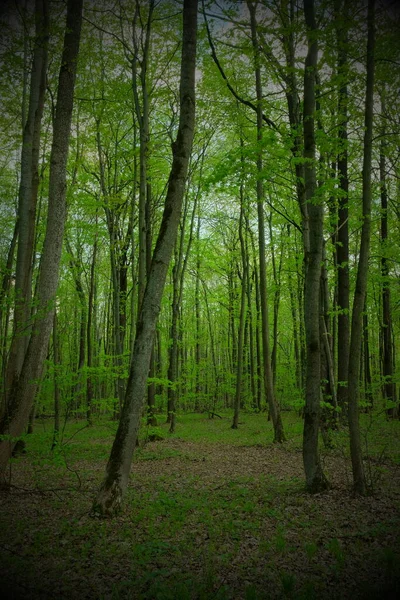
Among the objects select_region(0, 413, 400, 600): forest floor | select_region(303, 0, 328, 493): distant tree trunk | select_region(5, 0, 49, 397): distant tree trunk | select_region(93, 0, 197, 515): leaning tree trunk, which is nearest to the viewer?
select_region(0, 413, 400, 600): forest floor

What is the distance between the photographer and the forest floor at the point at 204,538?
3439mm

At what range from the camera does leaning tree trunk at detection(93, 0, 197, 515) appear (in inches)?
198

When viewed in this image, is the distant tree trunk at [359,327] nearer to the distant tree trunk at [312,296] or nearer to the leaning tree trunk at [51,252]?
the distant tree trunk at [312,296]

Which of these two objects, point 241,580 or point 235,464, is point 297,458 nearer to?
point 235,464

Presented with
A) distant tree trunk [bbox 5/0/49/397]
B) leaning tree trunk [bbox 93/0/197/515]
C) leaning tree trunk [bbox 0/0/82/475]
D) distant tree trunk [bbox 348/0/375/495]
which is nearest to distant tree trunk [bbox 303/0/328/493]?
distant tree trunk [bbox 348/0/375/495]

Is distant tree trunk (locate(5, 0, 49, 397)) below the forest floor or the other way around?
the other way around

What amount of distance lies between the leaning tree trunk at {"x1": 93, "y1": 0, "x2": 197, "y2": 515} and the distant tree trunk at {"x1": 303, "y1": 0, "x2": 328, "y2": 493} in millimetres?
2034

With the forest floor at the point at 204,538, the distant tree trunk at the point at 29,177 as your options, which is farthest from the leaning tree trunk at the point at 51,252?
the distant tree trunk at the point at 29,177

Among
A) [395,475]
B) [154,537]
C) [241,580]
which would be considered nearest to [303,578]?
[241,580]

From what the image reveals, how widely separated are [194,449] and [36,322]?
6870 mm

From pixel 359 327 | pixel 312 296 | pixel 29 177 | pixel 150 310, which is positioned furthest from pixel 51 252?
pixel 359 327

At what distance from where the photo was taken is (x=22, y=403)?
19.1 ft

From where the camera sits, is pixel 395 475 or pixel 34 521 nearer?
pixel 34 521

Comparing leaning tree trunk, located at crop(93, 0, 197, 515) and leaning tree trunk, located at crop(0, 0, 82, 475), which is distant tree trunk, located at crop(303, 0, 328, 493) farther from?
leaning tree trunk, located at crop(0, 0, 82, 475)
